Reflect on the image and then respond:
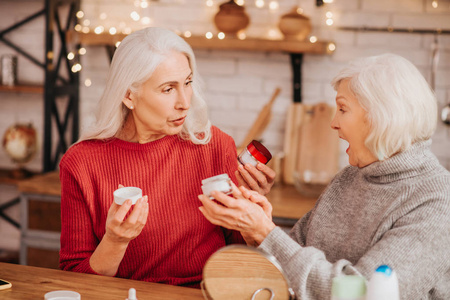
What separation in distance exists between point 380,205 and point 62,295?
84 centimetres

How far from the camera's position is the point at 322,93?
299cm

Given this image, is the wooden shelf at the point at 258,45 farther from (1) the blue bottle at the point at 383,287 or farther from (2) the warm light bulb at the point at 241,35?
(1) the blue bottle at the point at 383,287

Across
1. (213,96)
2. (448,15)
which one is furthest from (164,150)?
(448,15)

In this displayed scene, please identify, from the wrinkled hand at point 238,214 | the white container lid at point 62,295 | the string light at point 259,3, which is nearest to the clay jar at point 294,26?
the string light at point 259,3

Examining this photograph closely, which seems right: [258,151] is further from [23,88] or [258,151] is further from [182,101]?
[23,88]

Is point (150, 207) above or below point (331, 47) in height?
below

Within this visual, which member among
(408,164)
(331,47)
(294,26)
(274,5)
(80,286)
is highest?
(274,5)

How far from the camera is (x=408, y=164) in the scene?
1.40m

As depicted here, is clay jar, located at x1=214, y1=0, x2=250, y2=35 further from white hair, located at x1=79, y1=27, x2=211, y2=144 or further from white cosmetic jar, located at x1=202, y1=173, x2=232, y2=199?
white cosmetic jar, located at x1=202, y1=173, x2=232, y2=199

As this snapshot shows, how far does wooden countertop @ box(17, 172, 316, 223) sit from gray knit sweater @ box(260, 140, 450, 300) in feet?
2.94

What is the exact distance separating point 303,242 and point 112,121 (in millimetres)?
729

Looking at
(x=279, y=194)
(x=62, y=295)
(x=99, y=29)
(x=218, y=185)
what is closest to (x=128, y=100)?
(x=218, y=185)

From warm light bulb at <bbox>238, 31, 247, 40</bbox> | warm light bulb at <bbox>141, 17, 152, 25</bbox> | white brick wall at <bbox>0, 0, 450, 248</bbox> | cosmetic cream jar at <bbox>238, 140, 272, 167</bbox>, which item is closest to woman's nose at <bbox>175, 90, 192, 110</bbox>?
cosmetic cream jar at <bbox>238, 140, 272, 167</bbox>

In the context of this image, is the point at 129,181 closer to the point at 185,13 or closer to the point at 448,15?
the point at 185,13
